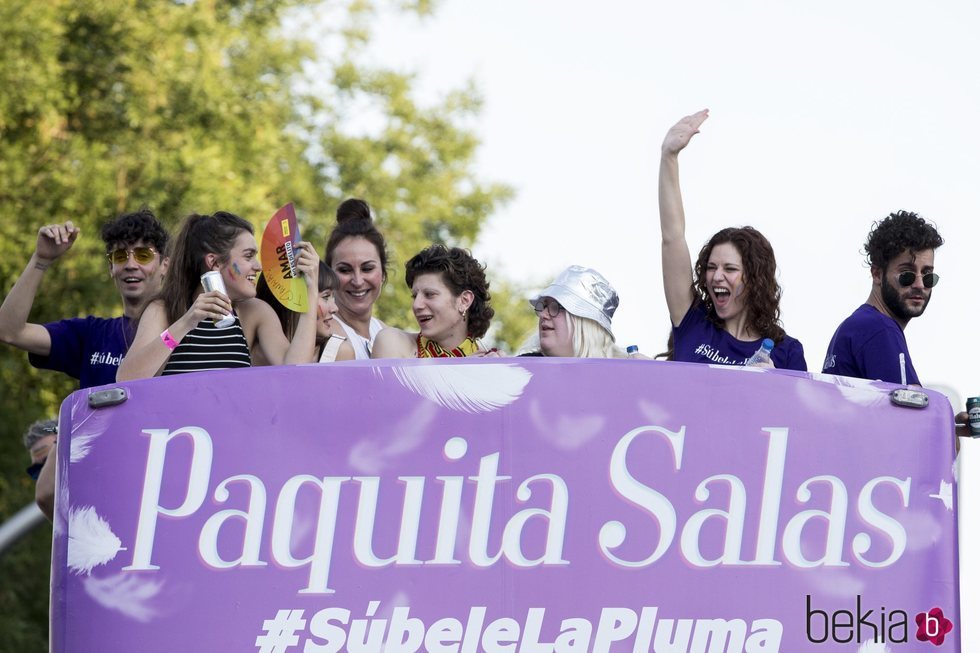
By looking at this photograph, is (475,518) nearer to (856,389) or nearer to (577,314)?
(856,389)

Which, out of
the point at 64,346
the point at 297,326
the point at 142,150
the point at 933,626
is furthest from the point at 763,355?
the point at 142,150

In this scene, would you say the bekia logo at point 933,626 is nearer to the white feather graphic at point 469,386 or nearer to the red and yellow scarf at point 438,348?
the white feather graphic at point 469,386

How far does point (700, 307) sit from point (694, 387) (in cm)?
170

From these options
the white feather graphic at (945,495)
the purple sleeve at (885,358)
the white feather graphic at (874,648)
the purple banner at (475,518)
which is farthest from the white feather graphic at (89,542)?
the purple sleeve at (885,358)

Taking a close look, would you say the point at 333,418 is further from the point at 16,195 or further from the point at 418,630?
the point at 16,195

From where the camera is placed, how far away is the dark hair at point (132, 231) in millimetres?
6523

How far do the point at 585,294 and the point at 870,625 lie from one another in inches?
73.9

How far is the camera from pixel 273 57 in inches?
806

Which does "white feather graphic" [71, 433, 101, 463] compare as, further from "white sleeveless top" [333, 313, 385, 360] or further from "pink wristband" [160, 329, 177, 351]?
"white sleeveless top" [333, 313, 385, 360]

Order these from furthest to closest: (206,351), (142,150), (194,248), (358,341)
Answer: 1. (142,150)
2. (358,341)
3. (194,248)
4. (206,351)

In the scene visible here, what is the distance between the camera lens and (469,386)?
434 centimetres

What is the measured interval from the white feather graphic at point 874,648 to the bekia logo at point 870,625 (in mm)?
10

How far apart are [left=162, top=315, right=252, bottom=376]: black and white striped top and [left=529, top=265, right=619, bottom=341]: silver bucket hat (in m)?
1.12

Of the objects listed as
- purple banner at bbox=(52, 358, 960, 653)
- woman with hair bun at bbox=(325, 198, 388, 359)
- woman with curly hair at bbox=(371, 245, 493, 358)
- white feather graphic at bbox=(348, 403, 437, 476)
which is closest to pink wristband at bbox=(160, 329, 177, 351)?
purple banner at bbox=(52, 358, 960, 653)
